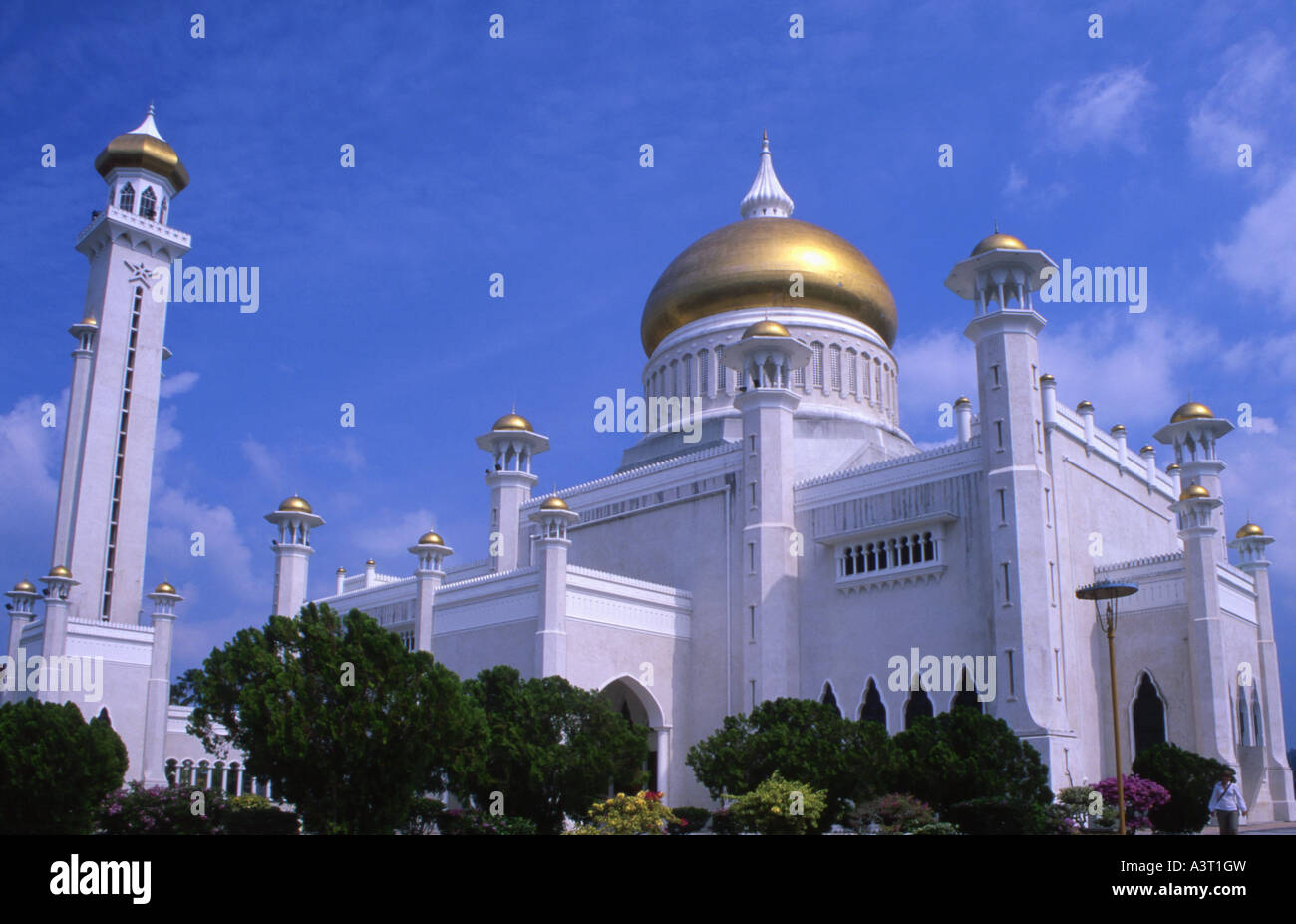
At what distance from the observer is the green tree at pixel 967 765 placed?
742 inches

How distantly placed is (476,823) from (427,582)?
12.3m

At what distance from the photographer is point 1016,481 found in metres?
22.4

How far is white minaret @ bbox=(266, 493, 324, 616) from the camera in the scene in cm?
3045

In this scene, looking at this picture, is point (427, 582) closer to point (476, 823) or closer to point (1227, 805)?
point (476, 823)

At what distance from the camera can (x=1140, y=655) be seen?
23969 millimetres


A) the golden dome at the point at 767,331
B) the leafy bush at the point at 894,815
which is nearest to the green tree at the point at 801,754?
the leafy bush at the point at 894,815

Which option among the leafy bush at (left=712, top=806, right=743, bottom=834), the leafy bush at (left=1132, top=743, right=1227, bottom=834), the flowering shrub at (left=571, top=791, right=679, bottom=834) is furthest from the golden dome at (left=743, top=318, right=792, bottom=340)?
the flowering shrub at (left=571, top=791, right=679, bottom=834)

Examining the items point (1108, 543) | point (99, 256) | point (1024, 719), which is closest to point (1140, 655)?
point (1108, 543)

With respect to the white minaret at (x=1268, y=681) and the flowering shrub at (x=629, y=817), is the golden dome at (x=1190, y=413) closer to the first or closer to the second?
the white minaret at (x=1268, y=681)

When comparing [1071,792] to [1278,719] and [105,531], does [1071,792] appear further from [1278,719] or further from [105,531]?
[105,531]

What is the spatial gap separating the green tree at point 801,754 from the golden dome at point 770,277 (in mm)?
14848

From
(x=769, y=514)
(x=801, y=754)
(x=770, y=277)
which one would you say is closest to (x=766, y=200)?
(x=770, y=277)

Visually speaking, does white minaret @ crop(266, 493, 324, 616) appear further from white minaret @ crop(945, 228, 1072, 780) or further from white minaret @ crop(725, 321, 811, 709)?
white minaret @ crop(945, 228, 1072, 780)

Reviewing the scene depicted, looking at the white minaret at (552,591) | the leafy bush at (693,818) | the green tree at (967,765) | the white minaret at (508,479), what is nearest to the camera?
the green tree at (967,765)
